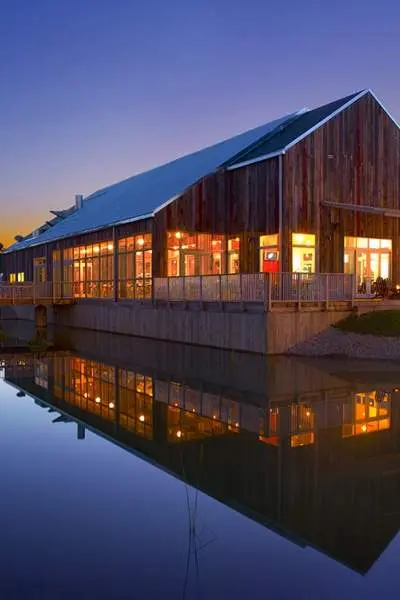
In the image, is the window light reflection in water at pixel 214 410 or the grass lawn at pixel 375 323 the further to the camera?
the grass lawn at pixel 375 323

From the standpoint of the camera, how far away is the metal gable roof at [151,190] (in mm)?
26391

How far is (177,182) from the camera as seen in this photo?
91.1 feet

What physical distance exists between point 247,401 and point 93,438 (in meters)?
3.63

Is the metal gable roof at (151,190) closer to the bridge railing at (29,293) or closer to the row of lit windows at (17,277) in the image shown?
the bridge railing at (29,293)

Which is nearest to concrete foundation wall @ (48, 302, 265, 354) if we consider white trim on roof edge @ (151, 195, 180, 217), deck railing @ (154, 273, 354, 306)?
deck railing @ (154, 273, 354, 306)

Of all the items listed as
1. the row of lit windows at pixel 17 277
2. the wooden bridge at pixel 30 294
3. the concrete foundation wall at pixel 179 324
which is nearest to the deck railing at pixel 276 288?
the concrete foundation wall at pixel 179 324

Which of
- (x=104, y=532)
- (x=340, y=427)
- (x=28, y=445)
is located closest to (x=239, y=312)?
(x=340, y=427)

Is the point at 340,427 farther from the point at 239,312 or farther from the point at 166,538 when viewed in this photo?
the point at 239,312

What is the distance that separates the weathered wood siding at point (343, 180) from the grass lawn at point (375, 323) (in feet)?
15.0

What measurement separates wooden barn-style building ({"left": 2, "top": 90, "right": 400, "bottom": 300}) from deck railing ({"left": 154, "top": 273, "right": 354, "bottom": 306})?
3.53m

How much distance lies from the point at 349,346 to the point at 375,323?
1118 millimetres

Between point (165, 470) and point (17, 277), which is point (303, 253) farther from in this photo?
point (17, 277)

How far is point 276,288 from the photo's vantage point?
18.7 m

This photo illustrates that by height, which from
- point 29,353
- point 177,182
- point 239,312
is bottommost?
point 29,353
